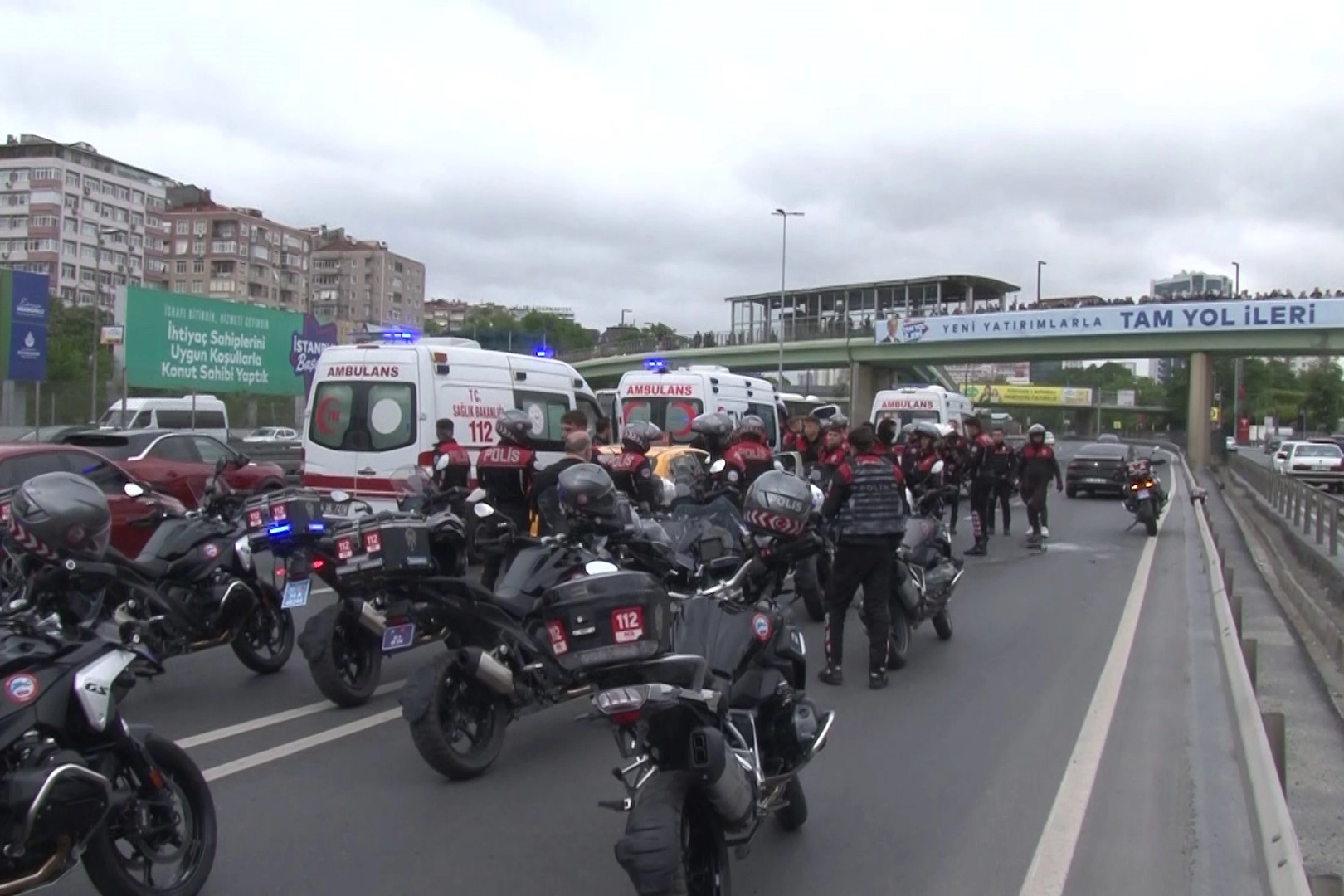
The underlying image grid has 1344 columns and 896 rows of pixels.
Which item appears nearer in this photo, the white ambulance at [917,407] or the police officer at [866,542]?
the police officer at [866,542]

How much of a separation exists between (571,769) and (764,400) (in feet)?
48.2

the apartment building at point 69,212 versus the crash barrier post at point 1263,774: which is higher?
the apartment building at point 69,212

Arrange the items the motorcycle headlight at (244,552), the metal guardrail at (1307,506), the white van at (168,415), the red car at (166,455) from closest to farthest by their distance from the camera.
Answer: the motorcycle headlight at (244,552), the metal guardrail at (1307,506), the red car at (166,455), the white van at (168,415)

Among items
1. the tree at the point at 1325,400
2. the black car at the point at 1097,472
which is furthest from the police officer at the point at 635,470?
Answer: the tree at the point at 1325,400

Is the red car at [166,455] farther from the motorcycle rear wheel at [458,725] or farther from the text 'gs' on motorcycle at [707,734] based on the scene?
the text 'gs' on motorcycle at [707,734]

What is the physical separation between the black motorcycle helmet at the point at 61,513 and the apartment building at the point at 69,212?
93625 mm

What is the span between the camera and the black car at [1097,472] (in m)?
28.4

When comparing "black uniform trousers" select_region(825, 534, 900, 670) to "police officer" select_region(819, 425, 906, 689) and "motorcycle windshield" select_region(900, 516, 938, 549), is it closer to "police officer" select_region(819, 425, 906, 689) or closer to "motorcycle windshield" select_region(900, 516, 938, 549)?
"police officer" select_region(819, 425, 906, 689)

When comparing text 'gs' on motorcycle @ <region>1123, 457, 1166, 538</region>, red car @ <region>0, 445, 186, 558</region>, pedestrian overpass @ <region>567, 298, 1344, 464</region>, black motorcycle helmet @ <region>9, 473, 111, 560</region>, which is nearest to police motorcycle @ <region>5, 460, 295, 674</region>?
black motorcycle helmet @ <region>9, 473, 111, 560</region>

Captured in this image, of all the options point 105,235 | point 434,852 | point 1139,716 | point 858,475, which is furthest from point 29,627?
point 105,235

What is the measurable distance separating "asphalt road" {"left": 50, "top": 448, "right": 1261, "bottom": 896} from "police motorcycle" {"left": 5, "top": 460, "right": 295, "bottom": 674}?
32 centimetres

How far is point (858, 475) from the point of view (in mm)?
8266

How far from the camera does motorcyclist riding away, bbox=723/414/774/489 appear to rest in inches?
439

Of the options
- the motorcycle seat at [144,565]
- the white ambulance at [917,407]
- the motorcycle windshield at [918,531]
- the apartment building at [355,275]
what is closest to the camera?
the motorcycle seat at [144,565]
